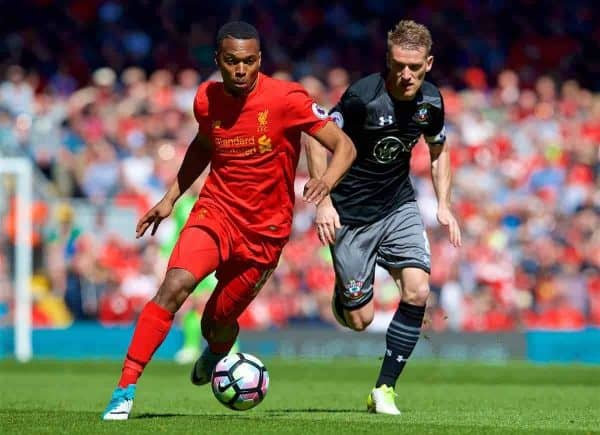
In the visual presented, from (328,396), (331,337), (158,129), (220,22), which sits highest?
(220,22)

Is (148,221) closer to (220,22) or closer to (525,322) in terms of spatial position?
(525,322)

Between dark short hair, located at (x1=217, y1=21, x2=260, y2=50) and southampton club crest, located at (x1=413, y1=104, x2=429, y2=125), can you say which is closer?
dark short hair, located at (x1=217, y1=21, x2=260, y2=50)

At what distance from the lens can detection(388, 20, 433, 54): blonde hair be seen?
9414 mm

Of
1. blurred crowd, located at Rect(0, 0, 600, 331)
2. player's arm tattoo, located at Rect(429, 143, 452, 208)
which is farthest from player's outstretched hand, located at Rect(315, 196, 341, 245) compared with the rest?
blurred crowd, located at Rect(0, 0, 600, 331)

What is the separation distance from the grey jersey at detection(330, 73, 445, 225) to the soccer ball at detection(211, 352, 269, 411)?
1.81m

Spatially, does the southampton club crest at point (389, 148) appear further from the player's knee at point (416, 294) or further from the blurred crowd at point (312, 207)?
the blurred crowd at point (312, 207)

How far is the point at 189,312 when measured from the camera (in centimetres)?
1800

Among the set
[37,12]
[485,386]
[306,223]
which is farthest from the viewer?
[37,12]

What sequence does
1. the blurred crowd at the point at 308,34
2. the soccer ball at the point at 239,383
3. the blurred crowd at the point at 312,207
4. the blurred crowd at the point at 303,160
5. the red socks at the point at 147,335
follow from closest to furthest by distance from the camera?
the red socks at the point at 147,335 < the soccer ball at the point at 239,383 < the blurred crowd at the point at 312,207 < the blurred crowd at the point at 303,160 < the blurred crowd at the point at 308,34

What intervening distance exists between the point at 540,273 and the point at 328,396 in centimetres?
820

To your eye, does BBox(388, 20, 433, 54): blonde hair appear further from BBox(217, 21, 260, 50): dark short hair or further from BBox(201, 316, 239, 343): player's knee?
BBox(201, 316, 239, 343): player's knee

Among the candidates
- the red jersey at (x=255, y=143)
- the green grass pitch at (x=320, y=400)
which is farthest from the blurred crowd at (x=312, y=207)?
the red jersey at (x=255, y=143)

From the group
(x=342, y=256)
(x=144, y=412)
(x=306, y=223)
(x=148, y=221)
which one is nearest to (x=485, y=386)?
(x=342, y=256)

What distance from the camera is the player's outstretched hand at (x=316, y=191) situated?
825 centimetres
